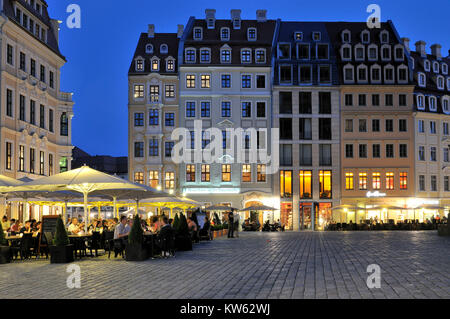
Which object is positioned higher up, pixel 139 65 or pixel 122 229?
pixel 139 65

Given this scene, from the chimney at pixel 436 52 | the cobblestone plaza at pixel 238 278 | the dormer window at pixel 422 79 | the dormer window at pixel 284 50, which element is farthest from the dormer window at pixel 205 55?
the cobblestone plaza at pixel 238 278

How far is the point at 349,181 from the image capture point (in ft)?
212

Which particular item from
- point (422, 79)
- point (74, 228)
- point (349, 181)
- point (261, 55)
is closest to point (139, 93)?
point (261, 55)

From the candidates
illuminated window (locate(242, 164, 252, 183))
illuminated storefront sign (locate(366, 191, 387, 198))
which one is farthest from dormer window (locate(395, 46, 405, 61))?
illuminated window (locate(242, 164, 252, 183))

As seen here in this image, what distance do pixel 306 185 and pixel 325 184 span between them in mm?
1819

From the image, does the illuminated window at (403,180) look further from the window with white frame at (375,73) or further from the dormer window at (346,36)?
the dormer window at (346,36)

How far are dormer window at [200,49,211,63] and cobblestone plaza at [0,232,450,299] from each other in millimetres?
45281

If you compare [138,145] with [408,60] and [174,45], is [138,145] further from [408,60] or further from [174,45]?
[408,60]

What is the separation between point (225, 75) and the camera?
6462cm

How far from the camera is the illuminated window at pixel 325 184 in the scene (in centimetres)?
6400

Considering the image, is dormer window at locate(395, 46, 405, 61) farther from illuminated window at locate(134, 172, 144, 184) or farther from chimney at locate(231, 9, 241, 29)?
illuminated window at locate(134, 172, 144, 184)

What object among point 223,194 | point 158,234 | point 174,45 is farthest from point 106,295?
point 174,45

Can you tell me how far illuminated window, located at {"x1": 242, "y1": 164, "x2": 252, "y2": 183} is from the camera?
6353cm

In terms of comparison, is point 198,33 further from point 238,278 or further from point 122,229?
point 238,278
